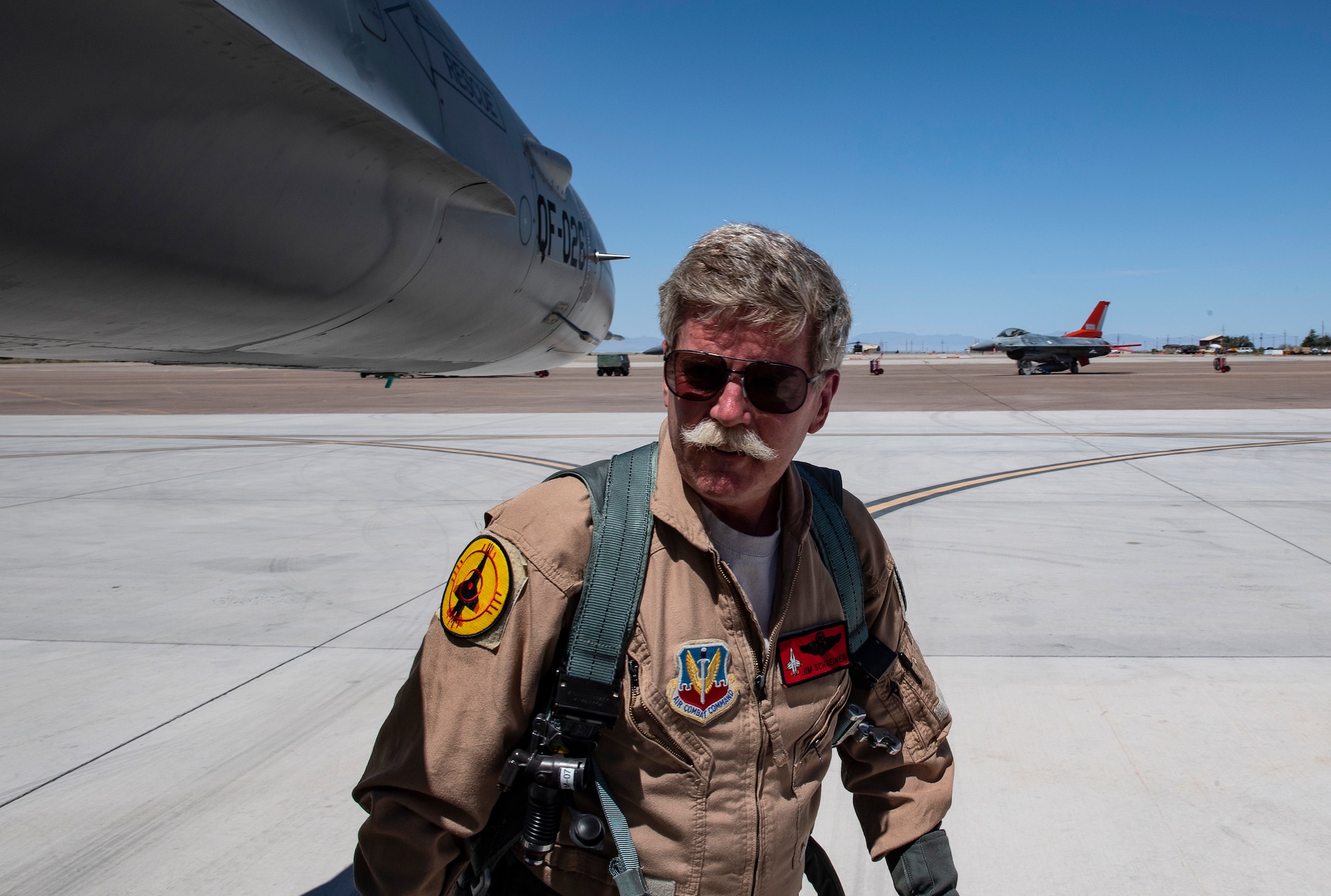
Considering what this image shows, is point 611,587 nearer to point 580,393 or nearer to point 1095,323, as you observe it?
point 580,393

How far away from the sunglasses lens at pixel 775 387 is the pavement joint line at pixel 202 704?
7.89 feet

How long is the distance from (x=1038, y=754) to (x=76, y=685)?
4371 millimetres

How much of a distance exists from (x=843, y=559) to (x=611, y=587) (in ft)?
1.76

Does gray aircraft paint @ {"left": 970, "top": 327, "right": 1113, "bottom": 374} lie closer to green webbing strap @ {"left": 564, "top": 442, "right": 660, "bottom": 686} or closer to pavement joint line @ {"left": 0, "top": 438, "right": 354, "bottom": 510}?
pavement joint line @ {"left": 0, "top": 438, "right": 354, "bottom": 510}

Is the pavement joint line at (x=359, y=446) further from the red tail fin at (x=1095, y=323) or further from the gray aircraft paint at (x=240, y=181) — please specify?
the red tail fin at (x=1095, y=323)

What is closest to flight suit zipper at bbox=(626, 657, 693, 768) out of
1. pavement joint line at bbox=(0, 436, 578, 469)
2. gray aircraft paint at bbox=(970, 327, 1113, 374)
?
pavement joint line at bbox=(0, 436, 578, 469)

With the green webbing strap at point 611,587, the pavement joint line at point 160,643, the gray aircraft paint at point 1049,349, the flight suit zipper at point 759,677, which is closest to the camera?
the green webbing strap at point 611,587

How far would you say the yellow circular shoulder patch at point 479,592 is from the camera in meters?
1.40

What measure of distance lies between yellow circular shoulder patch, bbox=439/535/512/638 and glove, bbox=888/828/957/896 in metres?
1.02

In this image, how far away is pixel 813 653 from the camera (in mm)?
1597

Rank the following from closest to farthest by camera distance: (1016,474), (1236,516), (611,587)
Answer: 1. (611,587)
2. (1236,516)
3. (1016,474)

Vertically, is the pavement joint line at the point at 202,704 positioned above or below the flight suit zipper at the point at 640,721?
below

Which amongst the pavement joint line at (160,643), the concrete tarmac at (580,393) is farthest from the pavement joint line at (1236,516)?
the concrete tarmac at (580,393)

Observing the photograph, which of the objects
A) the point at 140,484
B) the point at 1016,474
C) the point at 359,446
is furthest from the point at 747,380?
the point at 359,446
